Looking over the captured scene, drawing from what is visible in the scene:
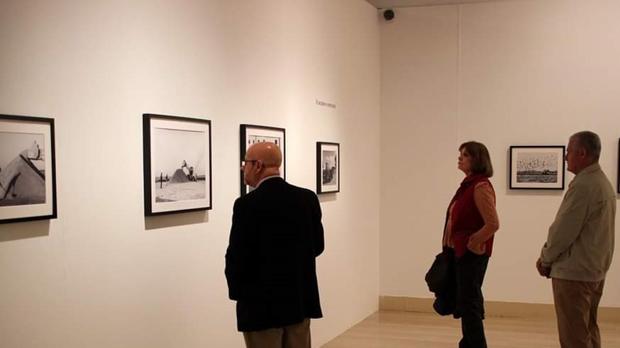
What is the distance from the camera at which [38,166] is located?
2.83 m

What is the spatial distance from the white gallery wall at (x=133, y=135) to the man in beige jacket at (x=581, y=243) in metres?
2.04

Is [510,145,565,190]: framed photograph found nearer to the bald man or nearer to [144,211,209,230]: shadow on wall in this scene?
[144,211,209,230]: shadow on wall

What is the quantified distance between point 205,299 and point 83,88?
5.25ft

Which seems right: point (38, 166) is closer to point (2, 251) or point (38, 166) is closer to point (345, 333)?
point (2, 251)

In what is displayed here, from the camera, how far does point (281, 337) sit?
3434 mm

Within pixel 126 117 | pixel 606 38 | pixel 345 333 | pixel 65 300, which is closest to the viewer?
pixel 65 300

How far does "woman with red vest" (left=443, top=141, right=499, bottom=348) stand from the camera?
4.70 meters

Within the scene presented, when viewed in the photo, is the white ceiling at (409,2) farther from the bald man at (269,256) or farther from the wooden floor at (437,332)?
the bald man at (269,256)

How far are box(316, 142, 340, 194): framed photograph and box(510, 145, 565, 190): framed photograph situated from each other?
81.6 inches

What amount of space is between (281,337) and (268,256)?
459mm

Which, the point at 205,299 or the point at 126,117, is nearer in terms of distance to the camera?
the point at 126,117

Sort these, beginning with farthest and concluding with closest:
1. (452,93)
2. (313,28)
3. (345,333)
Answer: (452,93)
(345,333)
(313,28)

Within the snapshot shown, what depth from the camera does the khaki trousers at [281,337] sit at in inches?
133

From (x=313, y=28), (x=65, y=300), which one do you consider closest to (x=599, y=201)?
(x=313, y=28)
